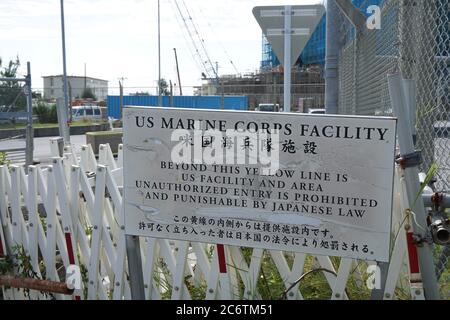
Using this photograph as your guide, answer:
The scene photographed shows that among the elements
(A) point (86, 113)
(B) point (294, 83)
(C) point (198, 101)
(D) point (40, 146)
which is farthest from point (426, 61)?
(B) point (294, 83)

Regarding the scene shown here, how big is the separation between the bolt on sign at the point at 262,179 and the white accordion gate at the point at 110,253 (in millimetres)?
308

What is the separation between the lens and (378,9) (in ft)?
13.4

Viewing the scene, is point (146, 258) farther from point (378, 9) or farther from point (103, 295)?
point (378, 9)

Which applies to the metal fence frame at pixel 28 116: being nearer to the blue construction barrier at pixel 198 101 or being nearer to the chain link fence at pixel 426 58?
the chain link fence at pixel 426 58

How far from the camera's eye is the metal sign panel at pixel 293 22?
17.7 feet

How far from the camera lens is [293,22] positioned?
5.43 metres

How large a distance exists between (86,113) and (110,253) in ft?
104

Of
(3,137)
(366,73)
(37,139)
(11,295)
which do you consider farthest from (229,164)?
(37,139)

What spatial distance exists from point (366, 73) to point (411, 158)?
2629mm

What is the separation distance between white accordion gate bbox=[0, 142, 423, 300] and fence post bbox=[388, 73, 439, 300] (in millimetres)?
79
